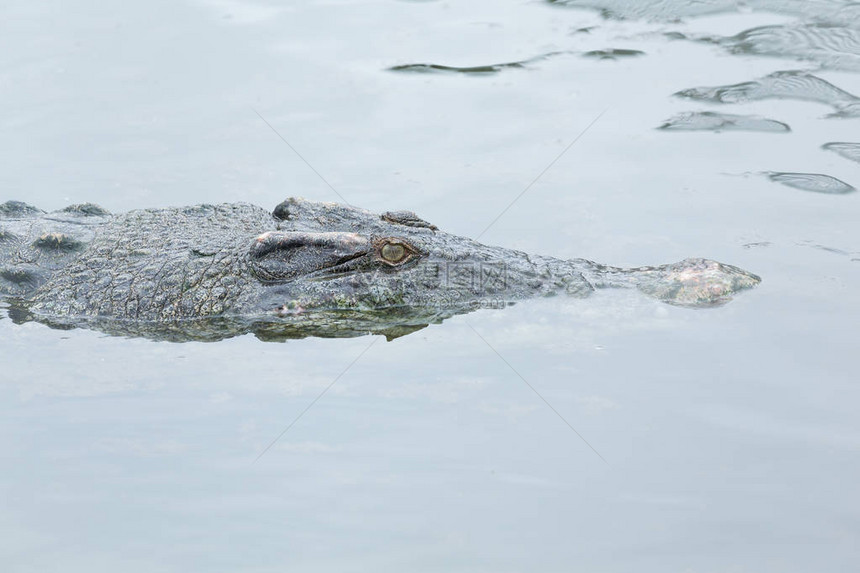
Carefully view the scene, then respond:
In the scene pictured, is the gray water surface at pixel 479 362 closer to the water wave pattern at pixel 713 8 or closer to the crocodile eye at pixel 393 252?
the crocodile eye at pixel 393 252

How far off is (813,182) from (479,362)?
4466 mm

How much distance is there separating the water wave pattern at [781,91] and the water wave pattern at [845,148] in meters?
0.92

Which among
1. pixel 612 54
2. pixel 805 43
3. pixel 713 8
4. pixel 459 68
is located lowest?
pixel 459 68

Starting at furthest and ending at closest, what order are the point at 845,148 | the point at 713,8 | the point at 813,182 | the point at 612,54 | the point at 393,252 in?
the point at 713,8 < the point at 612,54 < the point at 845,148 < the point at 813,182 < the point at 393,252

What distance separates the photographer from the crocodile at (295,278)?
286 inches

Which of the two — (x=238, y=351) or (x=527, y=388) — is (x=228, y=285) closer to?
(x=238, y=351)

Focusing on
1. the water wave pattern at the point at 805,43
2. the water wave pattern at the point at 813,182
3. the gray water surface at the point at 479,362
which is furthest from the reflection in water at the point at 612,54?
the water wave pattern at the point at 813,182

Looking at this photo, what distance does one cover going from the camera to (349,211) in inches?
297

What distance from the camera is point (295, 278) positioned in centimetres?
729

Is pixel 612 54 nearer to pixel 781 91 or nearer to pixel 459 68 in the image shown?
pixel 459 68

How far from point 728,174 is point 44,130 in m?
6.57

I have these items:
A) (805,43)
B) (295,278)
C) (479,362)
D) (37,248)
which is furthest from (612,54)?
(37,248)

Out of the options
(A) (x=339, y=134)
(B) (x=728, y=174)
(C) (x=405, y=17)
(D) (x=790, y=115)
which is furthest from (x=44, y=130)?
(D) (x=790, y=115)

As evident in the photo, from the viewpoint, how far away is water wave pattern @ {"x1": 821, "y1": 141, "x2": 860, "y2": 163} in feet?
33.7
